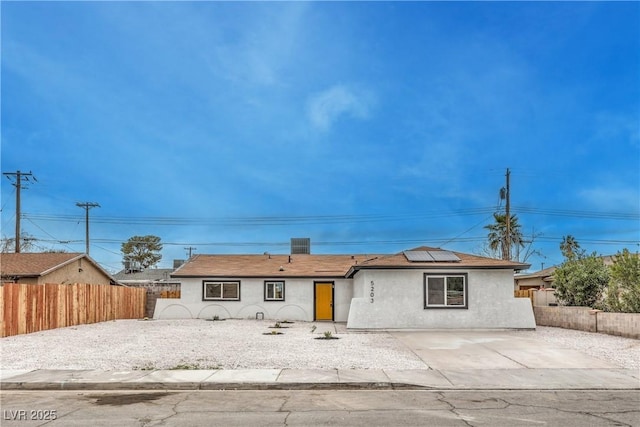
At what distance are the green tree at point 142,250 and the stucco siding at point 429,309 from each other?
4957cm

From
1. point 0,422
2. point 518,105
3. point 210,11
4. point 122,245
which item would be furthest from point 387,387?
point 122,245

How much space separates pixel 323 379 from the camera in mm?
9711

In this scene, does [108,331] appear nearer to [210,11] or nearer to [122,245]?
[210,11]

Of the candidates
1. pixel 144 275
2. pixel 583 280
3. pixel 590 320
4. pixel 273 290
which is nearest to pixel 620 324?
pixel 590 320

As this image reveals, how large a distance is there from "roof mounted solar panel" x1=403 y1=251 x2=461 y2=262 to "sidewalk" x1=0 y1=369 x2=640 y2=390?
9.37m

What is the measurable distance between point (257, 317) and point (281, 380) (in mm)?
17854

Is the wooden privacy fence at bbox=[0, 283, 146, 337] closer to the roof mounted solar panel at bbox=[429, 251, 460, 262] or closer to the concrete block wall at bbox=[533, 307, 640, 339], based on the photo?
the roof mounted solar panel at bbox=[429, 251, 460, 262]

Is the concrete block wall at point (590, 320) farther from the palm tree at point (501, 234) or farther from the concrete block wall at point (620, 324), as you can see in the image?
the palm tree at point (501, 234)

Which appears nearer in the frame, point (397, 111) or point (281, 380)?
point (281, 380)

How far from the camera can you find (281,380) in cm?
958

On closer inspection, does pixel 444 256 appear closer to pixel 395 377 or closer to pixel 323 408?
pixel 395 377

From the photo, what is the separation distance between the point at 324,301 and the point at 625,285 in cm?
1427

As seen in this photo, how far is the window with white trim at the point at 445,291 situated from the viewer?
19.6 metres

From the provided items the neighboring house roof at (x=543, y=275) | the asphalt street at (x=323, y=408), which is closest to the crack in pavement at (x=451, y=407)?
the asphalt street at (x=323, y=408)
